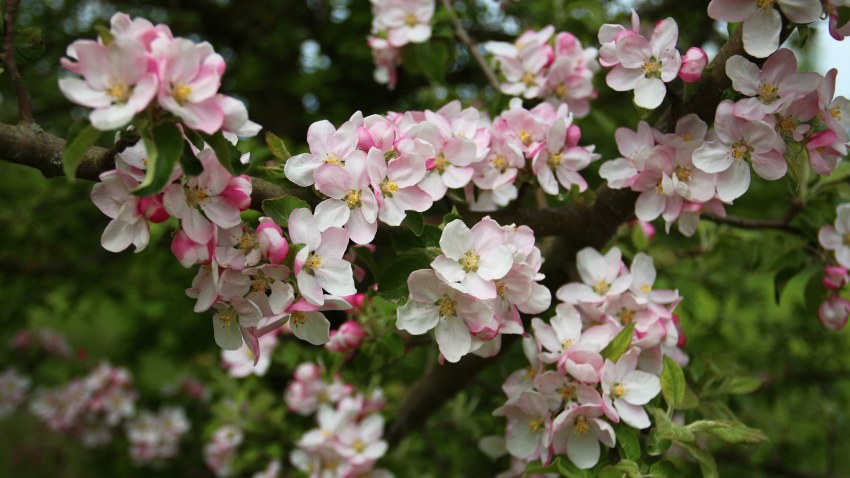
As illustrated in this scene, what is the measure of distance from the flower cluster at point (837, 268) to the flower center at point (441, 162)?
1.02 metres

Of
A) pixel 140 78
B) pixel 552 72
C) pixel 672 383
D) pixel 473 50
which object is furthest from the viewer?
pixel 473 50

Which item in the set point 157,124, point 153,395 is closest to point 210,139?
point 157,124

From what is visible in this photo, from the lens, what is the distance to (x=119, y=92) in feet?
3.26

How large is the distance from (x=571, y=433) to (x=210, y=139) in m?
0.89

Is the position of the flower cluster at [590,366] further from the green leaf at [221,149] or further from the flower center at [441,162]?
the green leaf at [221,149]

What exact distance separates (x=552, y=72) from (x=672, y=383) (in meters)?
0.85

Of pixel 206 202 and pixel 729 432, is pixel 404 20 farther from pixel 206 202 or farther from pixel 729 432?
pixel 729 432

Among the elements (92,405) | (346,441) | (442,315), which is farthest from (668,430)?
(92,405)

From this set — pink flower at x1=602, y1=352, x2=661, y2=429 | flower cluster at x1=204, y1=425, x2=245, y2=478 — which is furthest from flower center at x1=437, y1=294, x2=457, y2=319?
flower cluster at x1=204, y1=425, x2=245, y2=478

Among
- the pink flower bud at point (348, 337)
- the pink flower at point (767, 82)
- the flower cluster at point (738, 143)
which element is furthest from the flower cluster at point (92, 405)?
the pink flower at point (767, 82)

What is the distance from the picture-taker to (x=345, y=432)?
2.07 m

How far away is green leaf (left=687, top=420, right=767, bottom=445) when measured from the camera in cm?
142

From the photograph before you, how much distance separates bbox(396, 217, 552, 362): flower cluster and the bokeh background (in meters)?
1.31

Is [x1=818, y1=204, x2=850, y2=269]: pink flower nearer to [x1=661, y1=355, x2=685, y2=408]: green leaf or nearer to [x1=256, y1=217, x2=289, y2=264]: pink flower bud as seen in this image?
[x1=661, y1=355, x2=685, y2=408]: green leaf
